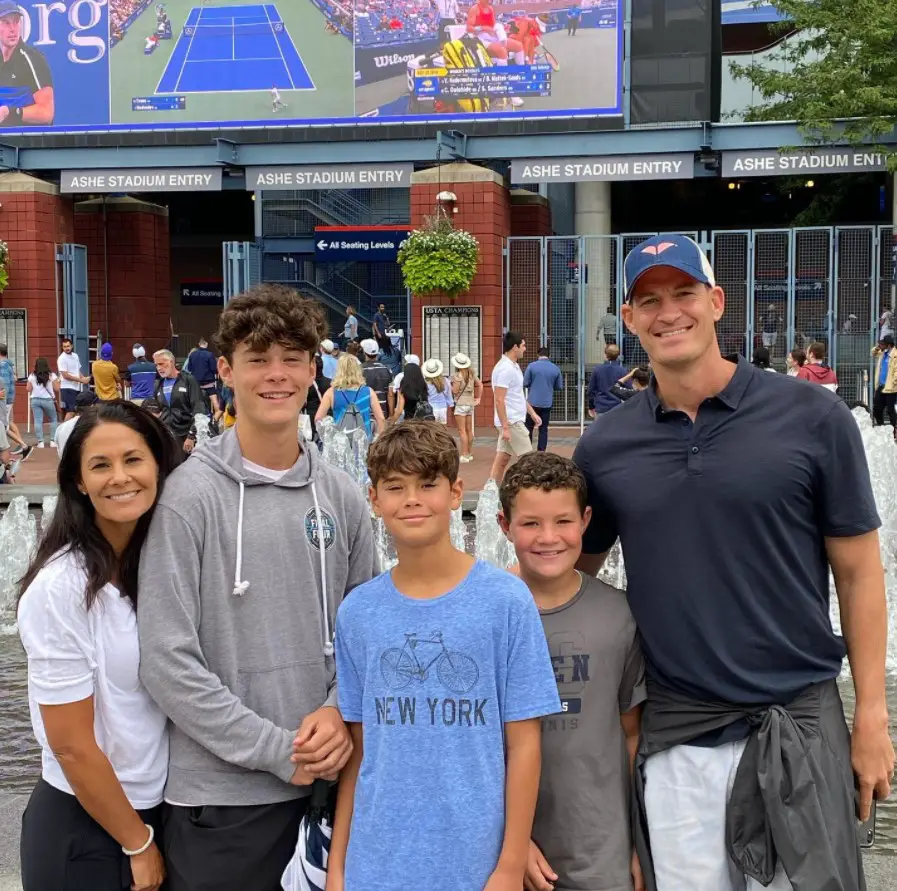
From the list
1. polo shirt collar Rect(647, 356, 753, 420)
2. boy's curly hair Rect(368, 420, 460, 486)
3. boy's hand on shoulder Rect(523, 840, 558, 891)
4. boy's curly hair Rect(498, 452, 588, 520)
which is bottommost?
boy's hand on shoulder Rect(523, 840, 558, 891)

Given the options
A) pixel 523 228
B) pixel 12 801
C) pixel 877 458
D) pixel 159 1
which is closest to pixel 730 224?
pixel 523 228

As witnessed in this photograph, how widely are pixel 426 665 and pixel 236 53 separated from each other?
20.9m

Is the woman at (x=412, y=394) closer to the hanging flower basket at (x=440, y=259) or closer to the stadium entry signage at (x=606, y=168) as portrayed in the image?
the hanging flower basket at (x=440, y=259)

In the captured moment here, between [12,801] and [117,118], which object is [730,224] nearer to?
[117,118]

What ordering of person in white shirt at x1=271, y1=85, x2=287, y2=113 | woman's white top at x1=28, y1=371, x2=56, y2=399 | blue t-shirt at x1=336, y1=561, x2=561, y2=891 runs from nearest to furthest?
1. blue t-shirt at x1=336, y1=561, x2=561, y2=891
2. woman's white top at x1=28, y1=371, x2=56, y2=399
3. person in white shirt at x1=271, y1=85, x2=287, y2=113

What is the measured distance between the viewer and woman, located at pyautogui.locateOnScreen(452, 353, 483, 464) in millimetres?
→ 16092

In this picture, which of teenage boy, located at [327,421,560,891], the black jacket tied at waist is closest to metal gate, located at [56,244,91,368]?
teenage boy, located at [327,421,560,891]

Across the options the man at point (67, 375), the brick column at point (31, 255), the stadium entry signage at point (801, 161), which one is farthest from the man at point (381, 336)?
the stadium entry signage at point (801, 161)

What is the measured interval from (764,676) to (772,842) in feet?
Result: 1.14

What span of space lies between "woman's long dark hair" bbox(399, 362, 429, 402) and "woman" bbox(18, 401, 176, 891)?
12.6 metres

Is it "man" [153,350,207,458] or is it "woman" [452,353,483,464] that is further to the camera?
"woman" [452,353,483,464]

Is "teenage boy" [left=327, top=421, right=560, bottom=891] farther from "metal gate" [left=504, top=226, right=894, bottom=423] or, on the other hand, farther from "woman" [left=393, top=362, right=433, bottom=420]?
"metal gate" [left=504, top=226, right=894, bottom=423]

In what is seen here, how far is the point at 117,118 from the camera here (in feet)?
71.6

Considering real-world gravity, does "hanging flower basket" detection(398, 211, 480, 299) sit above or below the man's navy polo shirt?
above
